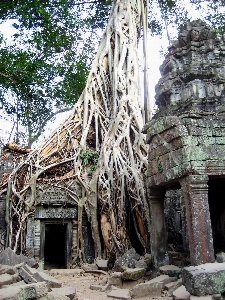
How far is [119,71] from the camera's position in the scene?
28.8ft

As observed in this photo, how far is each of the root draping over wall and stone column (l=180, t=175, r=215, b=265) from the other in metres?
2.65

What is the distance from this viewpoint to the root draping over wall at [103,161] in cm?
682

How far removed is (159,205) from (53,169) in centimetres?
355

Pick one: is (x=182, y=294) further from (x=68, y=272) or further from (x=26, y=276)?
(x=68, y=272)

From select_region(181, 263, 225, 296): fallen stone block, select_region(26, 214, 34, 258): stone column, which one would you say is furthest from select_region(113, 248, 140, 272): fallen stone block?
select_region(26, 214, 34, 258): stone column

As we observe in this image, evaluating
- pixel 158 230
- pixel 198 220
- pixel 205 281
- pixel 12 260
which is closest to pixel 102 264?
pixel 12 260

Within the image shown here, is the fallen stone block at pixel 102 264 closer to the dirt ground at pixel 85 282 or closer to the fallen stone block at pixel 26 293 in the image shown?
the dirt ground at pixel 85 282

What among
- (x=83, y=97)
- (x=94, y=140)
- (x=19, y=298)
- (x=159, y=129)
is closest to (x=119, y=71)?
(x=83, y=97)

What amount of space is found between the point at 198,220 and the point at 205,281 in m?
0.91

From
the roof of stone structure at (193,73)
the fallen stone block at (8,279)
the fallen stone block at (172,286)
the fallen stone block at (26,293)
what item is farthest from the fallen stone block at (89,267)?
the roof of stone structure at (193,73)

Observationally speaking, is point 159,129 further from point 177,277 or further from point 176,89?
point 177,277

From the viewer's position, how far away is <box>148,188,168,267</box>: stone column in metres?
4.98

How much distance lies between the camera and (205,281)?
10.3 ft

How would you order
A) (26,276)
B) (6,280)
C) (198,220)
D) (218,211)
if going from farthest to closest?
(218,211)
(26,276)
(6,280)
(198,220)
